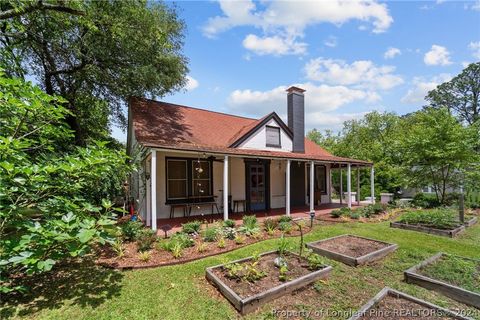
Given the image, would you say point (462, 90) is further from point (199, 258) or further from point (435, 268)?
point (199, 258)

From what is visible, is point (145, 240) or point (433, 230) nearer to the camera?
point (145, 240)

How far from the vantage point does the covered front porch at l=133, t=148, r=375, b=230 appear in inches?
355

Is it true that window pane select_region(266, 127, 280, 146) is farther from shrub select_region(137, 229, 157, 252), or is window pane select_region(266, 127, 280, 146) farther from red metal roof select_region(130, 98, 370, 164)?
shrub select_region(137, 229, 157, 252)

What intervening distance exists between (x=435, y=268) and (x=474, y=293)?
3.41ft

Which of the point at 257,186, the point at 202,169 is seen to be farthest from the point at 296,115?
the point at 202,169

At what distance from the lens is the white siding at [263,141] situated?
11.6 meters

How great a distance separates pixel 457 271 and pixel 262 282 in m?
3.66

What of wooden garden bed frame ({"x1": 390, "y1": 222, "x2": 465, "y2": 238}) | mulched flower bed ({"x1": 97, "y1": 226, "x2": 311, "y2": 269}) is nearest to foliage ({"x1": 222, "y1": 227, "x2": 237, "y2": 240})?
mulched flower bed ({"x1": 97, "y1": 226, "x2": 311, "y2": 269})

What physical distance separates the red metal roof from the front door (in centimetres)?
92

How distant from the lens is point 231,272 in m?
4.09

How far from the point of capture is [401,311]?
10.4ft

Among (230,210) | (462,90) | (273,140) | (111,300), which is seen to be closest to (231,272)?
(111,300)

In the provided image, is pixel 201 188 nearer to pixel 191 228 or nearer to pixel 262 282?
pixel 191 228

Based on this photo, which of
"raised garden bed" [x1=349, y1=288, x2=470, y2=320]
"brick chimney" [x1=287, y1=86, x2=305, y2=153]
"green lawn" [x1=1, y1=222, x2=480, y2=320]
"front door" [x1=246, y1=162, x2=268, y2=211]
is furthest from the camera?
"brick chimney" [x1=287, y1=86, x2=305, y2=153]
